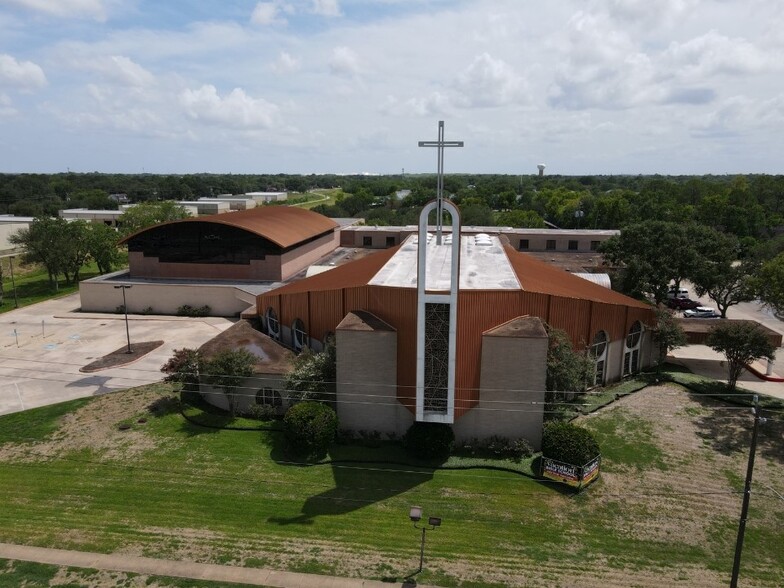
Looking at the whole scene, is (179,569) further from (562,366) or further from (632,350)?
(632,350)

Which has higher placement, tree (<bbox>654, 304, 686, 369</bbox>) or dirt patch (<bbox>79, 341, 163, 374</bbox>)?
tree (<bbox>654, 304, 686, 369</bbox>)

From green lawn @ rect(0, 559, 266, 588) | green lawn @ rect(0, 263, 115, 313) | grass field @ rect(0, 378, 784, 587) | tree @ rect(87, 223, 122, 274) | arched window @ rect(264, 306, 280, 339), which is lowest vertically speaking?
green lawn @ rect(0, 559, 266, 588)

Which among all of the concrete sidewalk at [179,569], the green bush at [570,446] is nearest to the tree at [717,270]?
the green bush at [570,446]

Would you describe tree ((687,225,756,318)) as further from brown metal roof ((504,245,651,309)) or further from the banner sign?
the banner sign

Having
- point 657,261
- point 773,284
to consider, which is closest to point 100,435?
point 773,284

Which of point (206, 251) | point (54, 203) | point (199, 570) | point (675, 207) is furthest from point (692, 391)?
point (54, 203)

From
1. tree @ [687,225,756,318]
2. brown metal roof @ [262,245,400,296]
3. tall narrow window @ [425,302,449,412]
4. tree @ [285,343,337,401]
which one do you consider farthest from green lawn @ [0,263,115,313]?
tree @ [687,225,756,318]

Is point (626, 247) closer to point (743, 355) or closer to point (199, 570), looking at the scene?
point (743, 355)
